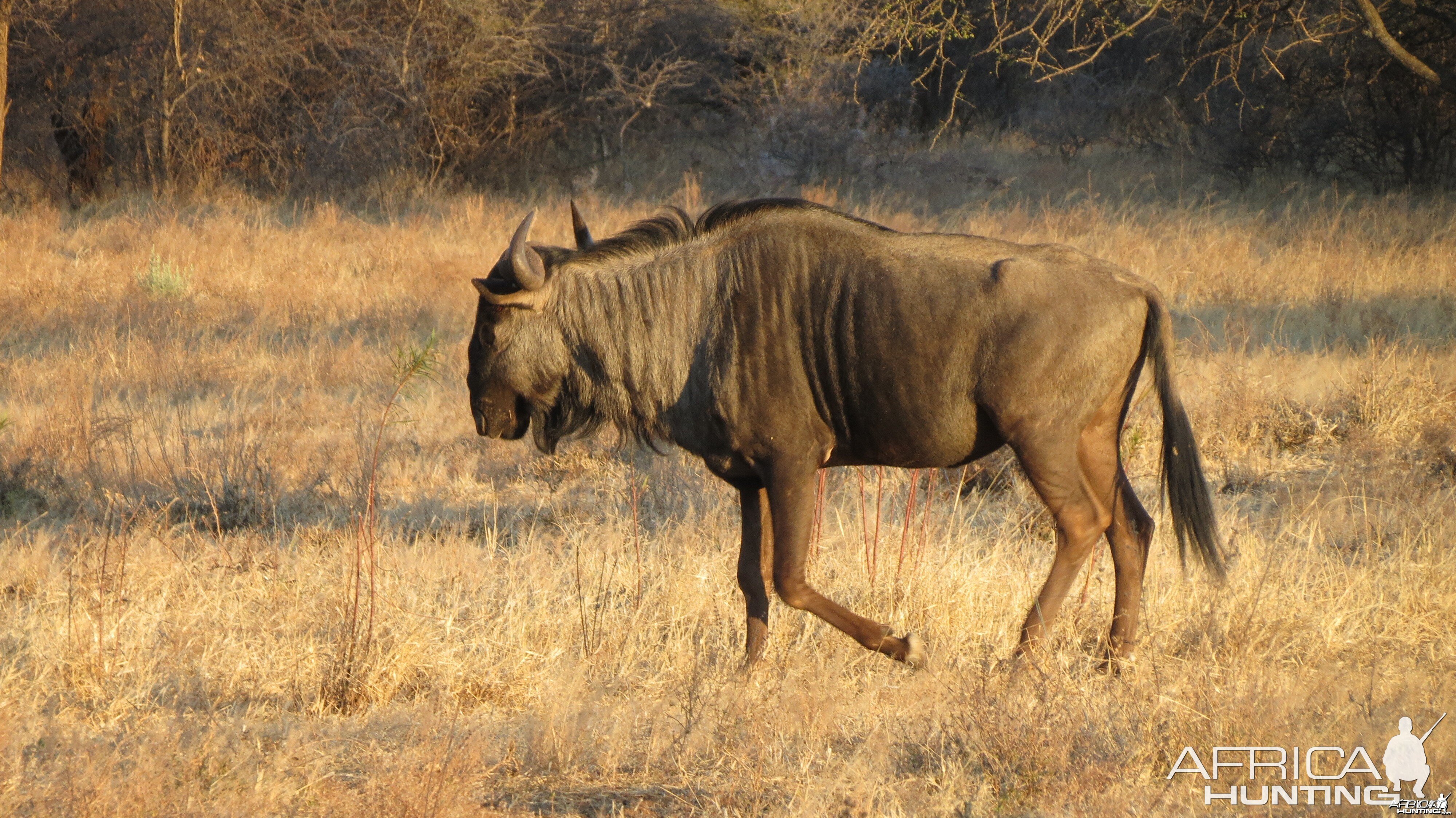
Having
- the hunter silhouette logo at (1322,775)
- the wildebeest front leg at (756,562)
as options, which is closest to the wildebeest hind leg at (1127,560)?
the hunter silhouette logo at (1322,775)

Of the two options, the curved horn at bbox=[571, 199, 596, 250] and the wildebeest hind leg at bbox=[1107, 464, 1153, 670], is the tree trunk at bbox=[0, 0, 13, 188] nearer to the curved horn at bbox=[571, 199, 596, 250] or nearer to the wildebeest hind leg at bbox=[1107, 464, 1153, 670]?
the curved horn at bbox=[571, 199, 596, 250]

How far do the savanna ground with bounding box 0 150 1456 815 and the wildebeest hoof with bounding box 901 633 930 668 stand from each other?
0.16 ft

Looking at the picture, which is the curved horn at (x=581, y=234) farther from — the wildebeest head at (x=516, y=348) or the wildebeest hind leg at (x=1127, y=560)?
the wildebeest hind leg at (x=1127, y=560)

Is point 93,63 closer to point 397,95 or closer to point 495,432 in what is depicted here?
point 397,95

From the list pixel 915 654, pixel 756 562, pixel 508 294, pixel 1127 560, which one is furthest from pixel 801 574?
pixel 508 294

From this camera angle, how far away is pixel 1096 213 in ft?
47.9

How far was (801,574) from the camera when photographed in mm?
4473

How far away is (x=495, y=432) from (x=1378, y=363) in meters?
5.96

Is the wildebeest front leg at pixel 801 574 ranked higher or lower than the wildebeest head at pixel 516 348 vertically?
lower

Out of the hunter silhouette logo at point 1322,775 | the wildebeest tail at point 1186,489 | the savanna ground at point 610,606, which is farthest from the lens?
the wildebeest tail at point 1186,489

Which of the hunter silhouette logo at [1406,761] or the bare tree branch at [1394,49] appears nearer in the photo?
the hunter silhouette logo at [1406,761]

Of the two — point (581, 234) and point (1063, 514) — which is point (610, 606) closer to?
point (581, 234)

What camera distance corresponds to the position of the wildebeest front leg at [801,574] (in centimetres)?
444

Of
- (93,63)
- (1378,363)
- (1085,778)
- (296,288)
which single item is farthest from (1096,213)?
(93,63)
